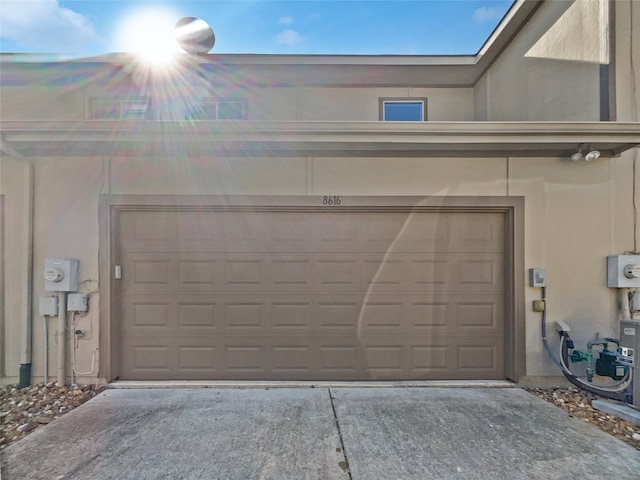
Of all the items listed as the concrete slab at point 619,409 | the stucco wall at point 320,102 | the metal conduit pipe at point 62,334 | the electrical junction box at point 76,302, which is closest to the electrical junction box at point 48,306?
the metal conduit pipe at point 62,334

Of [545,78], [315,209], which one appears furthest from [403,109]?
[315,209]

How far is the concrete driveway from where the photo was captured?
2395 mm

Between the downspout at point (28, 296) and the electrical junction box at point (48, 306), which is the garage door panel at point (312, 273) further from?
the downspout at point (28, 296)

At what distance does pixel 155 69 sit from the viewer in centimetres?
557

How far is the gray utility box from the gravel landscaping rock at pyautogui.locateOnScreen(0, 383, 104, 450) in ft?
18.9

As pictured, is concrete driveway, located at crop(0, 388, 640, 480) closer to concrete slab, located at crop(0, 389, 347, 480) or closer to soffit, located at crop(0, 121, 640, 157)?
concrete slab, located at crop(0, 389, 347, 480)

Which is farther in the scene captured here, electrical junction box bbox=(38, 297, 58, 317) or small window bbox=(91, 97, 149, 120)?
small window bbox=(91, 97, 149, 120)

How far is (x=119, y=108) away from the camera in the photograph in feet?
18.0

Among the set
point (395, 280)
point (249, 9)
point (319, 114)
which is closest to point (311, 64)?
point (319, 114)

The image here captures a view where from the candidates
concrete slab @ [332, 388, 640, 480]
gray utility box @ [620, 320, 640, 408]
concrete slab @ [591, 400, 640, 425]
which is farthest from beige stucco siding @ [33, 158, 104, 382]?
gray utility box @ [620, 320, 640, 408]

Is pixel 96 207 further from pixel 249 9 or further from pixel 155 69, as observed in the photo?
pixel 249 9

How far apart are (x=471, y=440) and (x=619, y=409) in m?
1.75

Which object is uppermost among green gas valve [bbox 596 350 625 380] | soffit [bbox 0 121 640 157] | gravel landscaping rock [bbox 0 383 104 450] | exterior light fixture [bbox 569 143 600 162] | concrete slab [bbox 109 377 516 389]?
soffit [bbox 0 121 640 157]

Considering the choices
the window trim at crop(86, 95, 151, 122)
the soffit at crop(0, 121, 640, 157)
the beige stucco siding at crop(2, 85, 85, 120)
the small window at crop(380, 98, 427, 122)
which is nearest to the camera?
the soffit at crop(0, 121, 640, 157)
